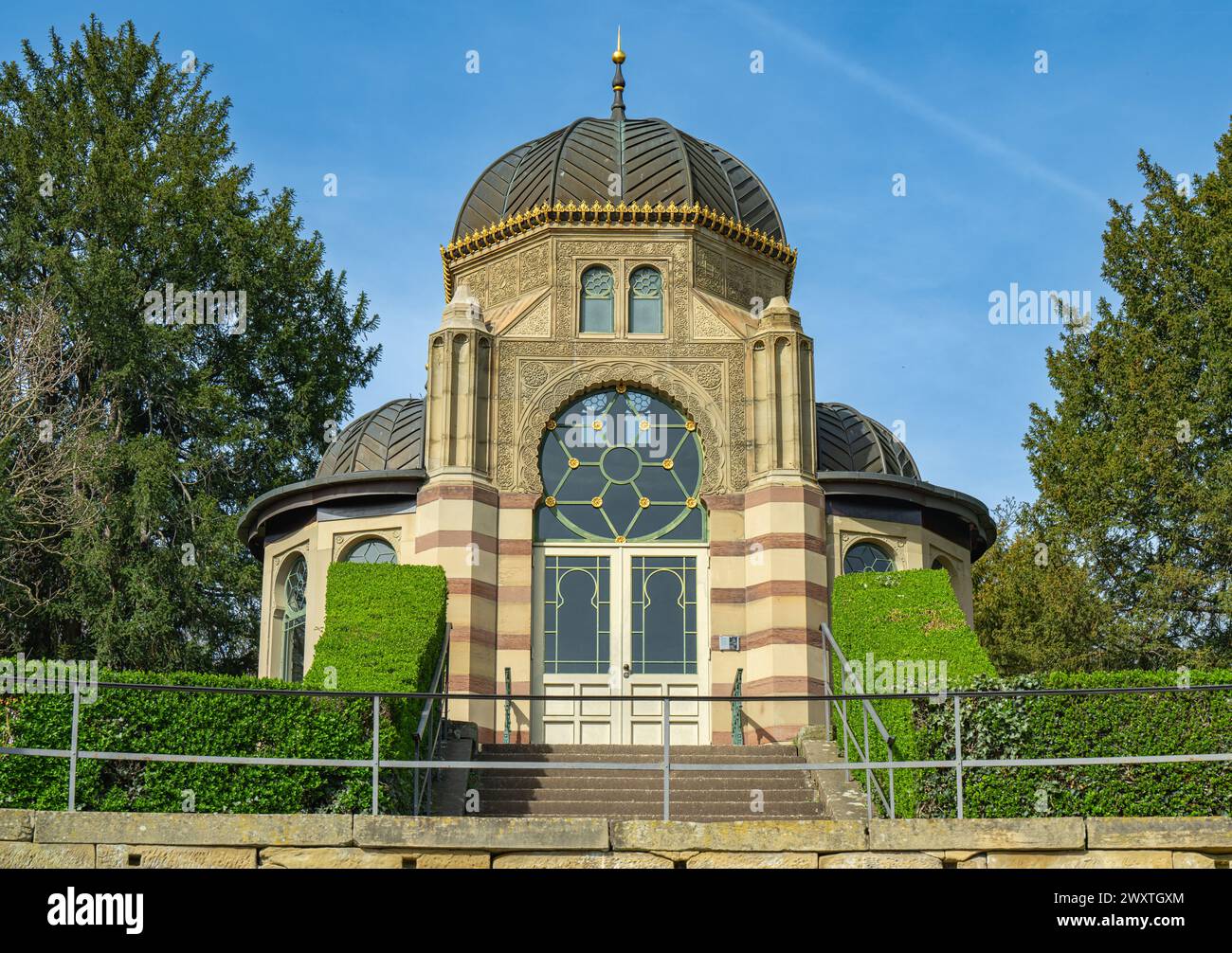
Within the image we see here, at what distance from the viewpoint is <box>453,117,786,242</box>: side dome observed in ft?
78.0

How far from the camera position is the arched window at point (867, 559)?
21.7 meters

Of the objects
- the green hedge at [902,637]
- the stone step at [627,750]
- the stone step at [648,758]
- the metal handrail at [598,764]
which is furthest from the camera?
the stone step at [627,750]

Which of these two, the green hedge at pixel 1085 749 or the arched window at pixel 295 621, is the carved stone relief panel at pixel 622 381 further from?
the green hedge at pixel 1085 749

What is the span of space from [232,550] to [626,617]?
43.8 ft

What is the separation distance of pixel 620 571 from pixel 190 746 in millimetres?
7625

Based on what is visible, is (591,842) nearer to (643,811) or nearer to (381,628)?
(643,811)

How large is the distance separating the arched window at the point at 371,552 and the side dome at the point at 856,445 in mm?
6151

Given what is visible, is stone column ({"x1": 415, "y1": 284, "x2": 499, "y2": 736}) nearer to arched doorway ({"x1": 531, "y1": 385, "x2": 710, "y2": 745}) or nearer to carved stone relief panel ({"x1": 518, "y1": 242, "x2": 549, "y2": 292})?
arched doorway ({"x1": 531, "y1": 385, "x2": 710, "y2": 745})

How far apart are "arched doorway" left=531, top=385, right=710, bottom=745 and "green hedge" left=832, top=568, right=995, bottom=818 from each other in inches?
90.4

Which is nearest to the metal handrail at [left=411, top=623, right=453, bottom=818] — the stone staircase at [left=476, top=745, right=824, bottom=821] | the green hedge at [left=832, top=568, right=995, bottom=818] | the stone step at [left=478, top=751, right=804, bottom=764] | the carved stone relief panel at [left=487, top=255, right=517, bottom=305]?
the stone staircase at [left=476, top=745, right=824, bottom=821]

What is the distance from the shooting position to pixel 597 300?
22734 millimetres

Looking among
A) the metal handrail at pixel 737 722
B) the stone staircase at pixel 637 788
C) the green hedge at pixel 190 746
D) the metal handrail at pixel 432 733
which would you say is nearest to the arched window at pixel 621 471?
the metal handrail at pixel 737 722

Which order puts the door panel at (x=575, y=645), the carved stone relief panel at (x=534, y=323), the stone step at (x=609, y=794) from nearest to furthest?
1. the stone step at (x=609, y=794)
2. the door panel at (x=575, y=645)
3. the carved stone relief panel at (x=534, y=323)

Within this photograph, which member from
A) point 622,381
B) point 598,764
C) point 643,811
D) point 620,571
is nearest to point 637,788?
point 643,811
